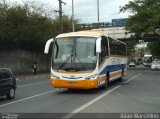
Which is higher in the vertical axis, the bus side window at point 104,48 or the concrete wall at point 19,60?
the bus side window at point 104,48

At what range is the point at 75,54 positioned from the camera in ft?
68.6

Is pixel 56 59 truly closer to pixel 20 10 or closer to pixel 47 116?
pixel 47 116

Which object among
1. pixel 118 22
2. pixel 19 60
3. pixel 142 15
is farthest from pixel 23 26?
pixel 118 22

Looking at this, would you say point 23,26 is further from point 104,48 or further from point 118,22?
point 118,22

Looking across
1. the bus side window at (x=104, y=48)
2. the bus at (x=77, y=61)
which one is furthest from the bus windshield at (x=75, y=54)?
the bus side window at (x=104, y=48)

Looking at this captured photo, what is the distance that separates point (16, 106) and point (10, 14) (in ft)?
104

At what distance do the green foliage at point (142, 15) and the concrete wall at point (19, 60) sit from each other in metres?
14.2

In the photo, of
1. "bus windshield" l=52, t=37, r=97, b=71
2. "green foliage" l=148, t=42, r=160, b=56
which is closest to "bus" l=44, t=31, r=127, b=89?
"bus windshield" l=52, t=37, r=97, b=71

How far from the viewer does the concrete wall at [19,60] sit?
152 feet

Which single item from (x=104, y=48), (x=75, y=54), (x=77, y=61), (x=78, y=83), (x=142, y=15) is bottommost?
(x=78, y=83)

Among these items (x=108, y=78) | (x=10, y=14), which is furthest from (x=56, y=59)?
(x=10, y=14)

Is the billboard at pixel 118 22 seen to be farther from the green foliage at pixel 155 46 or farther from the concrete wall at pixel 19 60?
the concrete wall at pixel 19 60

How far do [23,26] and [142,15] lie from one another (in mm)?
20687

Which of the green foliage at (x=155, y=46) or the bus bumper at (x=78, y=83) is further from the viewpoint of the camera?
the green foliage at (x=155, y=46)
